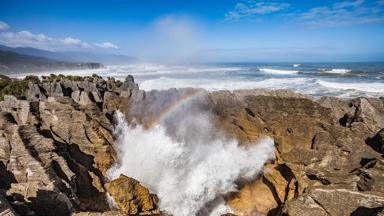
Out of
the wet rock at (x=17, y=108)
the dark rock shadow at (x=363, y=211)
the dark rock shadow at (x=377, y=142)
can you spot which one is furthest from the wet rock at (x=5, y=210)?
the dark rock shadow at (x=377, y=142)

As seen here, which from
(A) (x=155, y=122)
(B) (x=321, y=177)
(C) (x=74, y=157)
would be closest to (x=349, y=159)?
(B) (x=321, y=177)

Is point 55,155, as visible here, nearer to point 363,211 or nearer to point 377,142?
point 363,211

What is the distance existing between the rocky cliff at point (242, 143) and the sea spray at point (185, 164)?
1.45ft

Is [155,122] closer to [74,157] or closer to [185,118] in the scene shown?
[185,118]

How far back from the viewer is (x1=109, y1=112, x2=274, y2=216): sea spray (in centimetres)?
1150

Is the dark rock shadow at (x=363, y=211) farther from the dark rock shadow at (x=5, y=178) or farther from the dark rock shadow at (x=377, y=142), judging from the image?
the dark rock shadow at (x=5, y=178)

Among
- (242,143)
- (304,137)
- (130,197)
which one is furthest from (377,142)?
(130,197)

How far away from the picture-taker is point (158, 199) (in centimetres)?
1120

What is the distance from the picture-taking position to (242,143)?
12422 mm

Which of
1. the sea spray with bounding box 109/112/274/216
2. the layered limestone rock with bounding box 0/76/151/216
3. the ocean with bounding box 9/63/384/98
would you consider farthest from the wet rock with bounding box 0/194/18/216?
the ocean with bounding box 9/63/384/98

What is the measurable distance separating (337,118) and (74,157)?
9982 mm

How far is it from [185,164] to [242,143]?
2.38m

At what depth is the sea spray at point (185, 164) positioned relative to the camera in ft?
37.7

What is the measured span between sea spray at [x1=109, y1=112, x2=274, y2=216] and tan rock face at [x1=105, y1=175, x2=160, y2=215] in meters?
0.85
